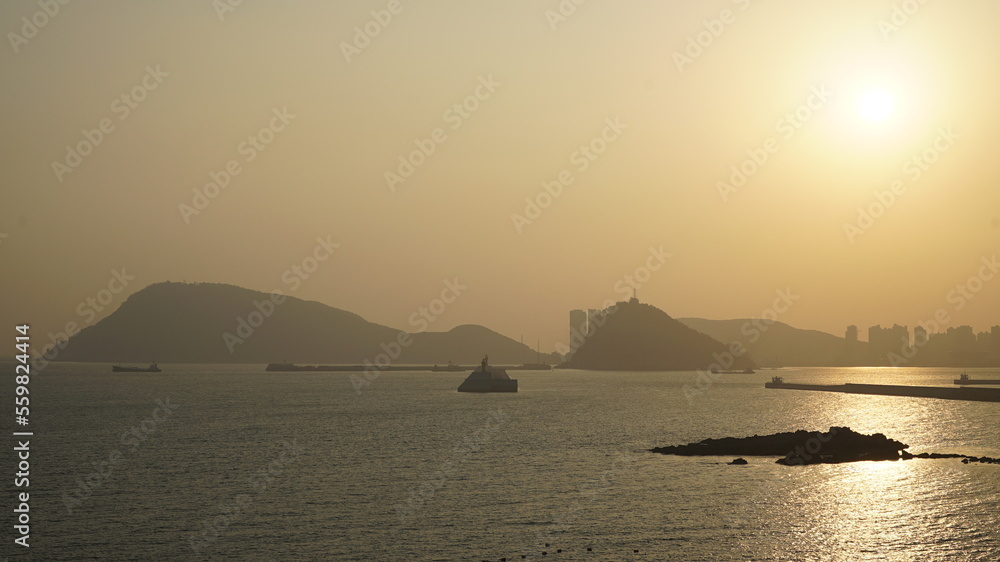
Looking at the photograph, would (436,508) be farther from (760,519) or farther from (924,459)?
(924,459)

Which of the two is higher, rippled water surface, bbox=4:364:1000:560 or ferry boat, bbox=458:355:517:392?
ferry boat, bbox=458:355:517:392

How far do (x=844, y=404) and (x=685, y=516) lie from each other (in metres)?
117

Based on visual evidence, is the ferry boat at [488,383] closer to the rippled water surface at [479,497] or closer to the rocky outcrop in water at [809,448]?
the rippled water surface at [479,497]

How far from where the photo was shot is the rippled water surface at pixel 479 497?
3650 cm

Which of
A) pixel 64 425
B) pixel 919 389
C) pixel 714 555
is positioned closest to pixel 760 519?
pixel 714 555

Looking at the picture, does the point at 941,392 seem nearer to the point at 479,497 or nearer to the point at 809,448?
the point at 809,448

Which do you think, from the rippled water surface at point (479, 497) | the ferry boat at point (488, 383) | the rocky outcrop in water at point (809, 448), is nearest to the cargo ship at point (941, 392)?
the rippled water surface at point (479, 497)

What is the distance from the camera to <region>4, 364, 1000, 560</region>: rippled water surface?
36.5m

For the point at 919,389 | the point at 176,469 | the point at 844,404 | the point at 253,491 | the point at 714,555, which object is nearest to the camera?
the point at 714,555

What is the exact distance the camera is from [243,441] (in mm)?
78000

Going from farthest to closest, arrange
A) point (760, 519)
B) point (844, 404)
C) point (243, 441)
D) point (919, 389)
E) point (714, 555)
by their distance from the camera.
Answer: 1. point (919, 389)
2. point (844, 404)
3. point (243, 441)
4. point (760, 519)
5. point (714, 555)

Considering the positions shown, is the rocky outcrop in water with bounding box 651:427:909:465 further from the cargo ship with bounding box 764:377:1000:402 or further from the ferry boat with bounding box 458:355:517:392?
the ferry boat with bounding box 458:355:517:392

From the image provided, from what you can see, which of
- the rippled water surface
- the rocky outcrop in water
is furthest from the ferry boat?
the rocky outcrop in water

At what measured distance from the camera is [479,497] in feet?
157
